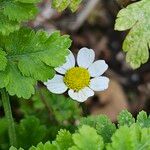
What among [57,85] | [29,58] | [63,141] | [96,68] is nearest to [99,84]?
[96,68]

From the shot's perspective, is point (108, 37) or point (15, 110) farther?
point (108, 37)

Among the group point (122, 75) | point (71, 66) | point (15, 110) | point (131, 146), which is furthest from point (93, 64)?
point (122, 75)

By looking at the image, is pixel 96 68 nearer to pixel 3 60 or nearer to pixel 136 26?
pixel 136 26

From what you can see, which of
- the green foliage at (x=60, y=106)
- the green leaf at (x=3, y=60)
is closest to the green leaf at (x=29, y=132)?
the green foliage at (x=60, y=106)

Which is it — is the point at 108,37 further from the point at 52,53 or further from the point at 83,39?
the point at 52,53

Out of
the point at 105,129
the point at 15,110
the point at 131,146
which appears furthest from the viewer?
the point at 15,110

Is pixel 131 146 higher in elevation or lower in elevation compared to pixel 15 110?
higher

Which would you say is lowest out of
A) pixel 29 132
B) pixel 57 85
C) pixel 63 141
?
pixel 29 132
